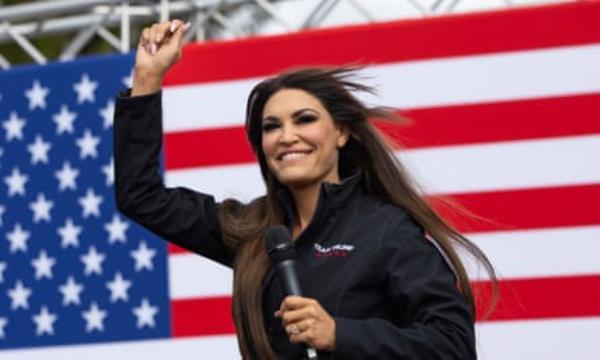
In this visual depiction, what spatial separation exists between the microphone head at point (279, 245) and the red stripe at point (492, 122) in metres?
1.33

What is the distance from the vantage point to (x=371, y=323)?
181 cm

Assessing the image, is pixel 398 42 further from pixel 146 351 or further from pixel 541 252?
pixel 146 351

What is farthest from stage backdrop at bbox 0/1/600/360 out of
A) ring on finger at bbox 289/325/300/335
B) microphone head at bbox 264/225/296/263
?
ring on finger at bbox 289/325/300/335

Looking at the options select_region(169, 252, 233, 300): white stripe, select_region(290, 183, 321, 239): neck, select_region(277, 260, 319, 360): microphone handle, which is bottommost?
select_region(277, 260, 319, 360): microphone handle

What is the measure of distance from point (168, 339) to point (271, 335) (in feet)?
5.76

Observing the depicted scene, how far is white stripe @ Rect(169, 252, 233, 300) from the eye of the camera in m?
3.58

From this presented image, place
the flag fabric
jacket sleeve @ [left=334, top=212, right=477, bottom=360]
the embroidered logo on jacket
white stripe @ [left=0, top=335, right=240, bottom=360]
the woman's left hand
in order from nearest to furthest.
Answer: the woman's left hand
jacket sleeve @ [left=334, top=212, right=477, bottom=360]
the embroidered logo on jacket
white stripe @ [left=0, top=335, right=240, bottom=360]
the flag fabric

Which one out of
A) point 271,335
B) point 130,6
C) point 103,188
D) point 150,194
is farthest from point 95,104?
point 271,335

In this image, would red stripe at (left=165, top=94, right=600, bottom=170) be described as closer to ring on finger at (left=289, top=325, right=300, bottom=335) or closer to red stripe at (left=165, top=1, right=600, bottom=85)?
red stripe at (left=165, top=1, right=600, bottom=85)

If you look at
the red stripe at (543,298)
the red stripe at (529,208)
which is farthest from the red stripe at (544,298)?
the red stripe at (529,208)

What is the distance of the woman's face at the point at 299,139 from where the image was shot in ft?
6.50

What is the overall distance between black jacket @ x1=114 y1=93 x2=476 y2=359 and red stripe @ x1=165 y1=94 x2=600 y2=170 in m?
1.12

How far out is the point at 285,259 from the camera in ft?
5.70

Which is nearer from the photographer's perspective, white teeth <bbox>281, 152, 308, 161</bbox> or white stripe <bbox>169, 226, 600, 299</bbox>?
white teeth <bbox>281, 152, 308, 161</bbox>
